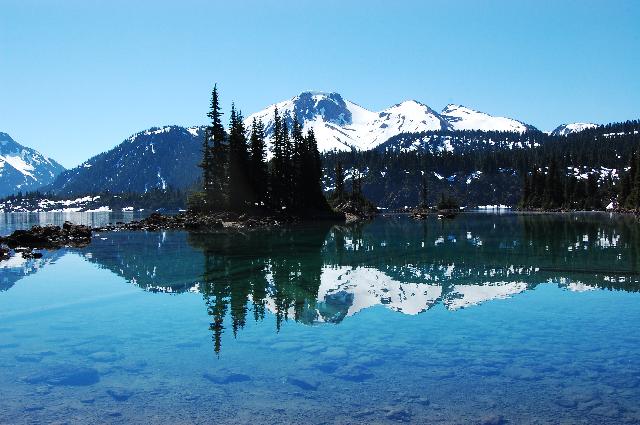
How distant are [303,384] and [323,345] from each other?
11.2 ft

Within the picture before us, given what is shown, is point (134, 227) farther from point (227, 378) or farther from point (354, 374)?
point (354, 374)

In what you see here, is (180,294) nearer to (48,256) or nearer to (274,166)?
(48,256)

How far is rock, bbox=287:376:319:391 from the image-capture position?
1232cm

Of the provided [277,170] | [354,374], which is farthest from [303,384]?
[277,170]

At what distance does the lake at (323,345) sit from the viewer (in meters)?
11.2

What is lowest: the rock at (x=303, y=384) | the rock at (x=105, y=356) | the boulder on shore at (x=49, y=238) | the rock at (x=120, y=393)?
the rock at (x=303, y=384)

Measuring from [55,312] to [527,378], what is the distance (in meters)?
17.9

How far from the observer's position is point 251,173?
315 ft

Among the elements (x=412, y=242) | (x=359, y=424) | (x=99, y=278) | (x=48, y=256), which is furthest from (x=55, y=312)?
(x=412, y=242)

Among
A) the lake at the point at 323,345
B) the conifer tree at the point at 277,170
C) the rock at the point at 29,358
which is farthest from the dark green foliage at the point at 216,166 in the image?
the rock at the point at 29,358

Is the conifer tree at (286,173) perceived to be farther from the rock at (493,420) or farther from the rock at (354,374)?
the rock at (493,420)

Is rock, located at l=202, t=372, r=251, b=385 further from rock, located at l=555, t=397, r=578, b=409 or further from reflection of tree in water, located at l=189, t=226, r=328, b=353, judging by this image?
rock, located at l=555, t=397, r=578, b=409

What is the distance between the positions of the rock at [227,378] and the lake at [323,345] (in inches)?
2.4

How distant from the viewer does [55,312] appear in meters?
21.3
